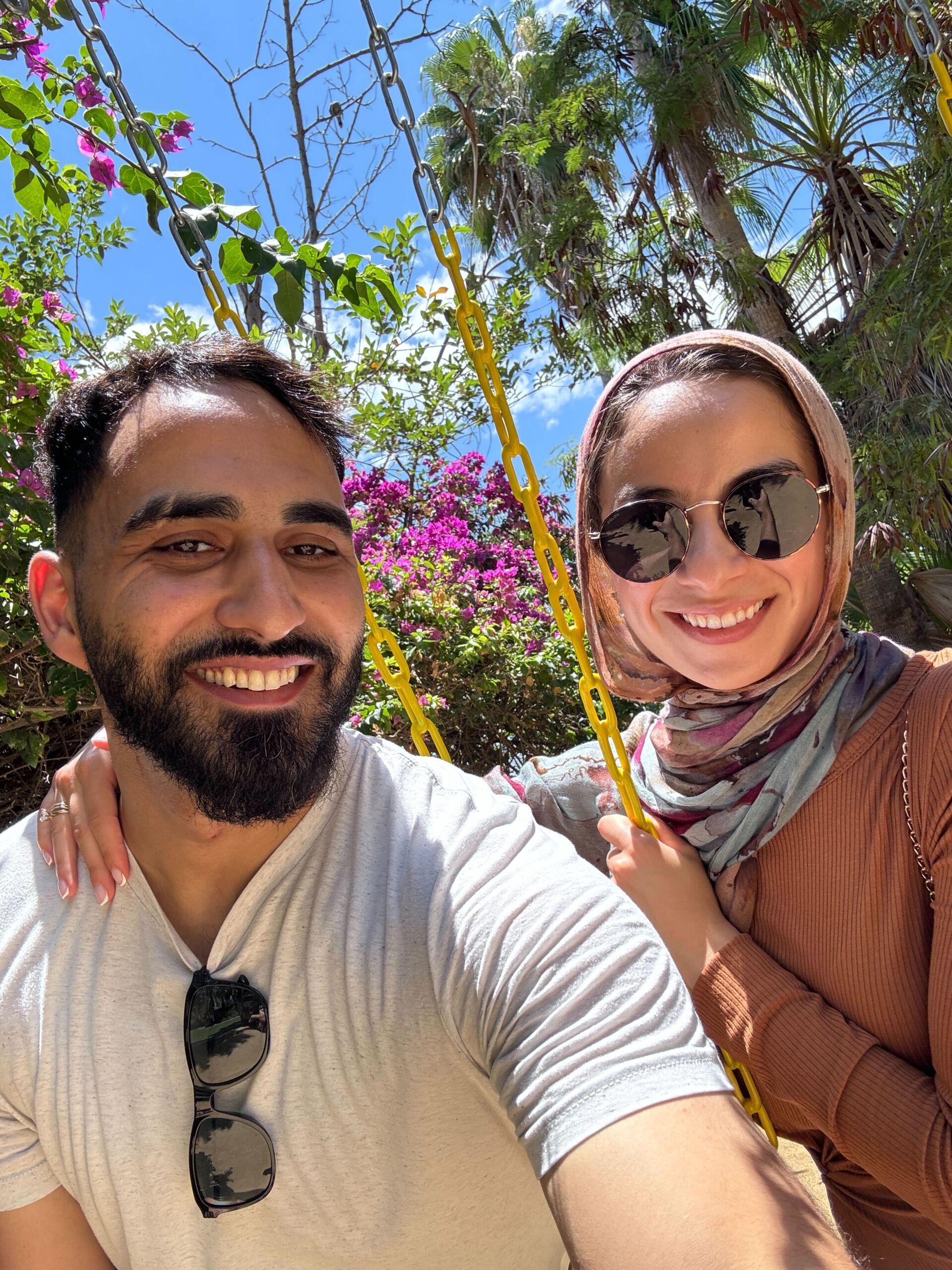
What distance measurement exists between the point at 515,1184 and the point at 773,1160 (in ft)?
1.53

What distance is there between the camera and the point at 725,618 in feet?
5.53

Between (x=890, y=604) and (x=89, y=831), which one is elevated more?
(x=890, y=604)

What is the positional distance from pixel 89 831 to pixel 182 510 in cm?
53

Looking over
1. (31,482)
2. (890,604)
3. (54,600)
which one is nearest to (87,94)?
(31,482)

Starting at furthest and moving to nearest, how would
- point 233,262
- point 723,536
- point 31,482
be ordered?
point 31,482, point 233,262, point 723,536

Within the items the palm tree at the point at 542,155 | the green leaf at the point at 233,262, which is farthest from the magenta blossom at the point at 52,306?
the palm tree at the point at 542,155

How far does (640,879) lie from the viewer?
1.74 metres

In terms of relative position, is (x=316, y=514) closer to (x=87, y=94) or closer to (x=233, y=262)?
(x=233, y=262)

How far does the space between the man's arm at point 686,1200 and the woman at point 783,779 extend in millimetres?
397

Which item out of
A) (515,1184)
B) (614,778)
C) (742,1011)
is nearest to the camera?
(515,1184)

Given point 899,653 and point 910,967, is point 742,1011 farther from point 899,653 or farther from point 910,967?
point 899,653

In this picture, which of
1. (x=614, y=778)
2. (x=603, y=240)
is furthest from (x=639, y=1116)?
(x=603, y=240)

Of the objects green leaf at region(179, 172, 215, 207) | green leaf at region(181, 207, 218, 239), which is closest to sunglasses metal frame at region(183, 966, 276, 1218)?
green leaf at region(181, 207, 218, 239)

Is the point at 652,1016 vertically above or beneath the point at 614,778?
beneath
